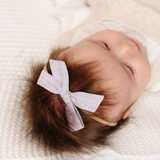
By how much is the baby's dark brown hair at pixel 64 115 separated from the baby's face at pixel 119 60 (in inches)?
1.6

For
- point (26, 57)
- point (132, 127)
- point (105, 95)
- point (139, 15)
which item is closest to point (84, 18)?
point (139, 15)

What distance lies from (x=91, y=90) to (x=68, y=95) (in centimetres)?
10

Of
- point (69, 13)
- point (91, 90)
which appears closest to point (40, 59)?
point (69, 13)

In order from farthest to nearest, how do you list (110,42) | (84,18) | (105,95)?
(84,18), (110,42), (105,95)

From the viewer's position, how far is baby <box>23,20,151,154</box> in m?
0.73

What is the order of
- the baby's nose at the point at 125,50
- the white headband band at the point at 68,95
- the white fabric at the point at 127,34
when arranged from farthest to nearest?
the white fabric at the point at 127,34 < the baby's nose at the point at 125,50 < the white headband band at the point at 68,95

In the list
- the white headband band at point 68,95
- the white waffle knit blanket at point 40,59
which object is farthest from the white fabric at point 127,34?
the white headband band at point 68,95

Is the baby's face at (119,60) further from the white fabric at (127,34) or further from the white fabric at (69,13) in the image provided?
the white fabric at (69,13)

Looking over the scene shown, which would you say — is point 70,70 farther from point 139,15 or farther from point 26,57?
point 139,15

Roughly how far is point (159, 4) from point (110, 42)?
0.41 metres

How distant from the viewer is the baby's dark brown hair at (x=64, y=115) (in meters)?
0.73

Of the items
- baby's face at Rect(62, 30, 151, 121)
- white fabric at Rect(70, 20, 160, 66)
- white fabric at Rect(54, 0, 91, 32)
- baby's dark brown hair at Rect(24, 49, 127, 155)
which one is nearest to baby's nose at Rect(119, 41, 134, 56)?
baby's face at Rect(62, 30, 151, 121)

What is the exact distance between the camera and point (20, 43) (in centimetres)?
107

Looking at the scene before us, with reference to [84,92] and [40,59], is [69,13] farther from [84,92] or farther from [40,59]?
[84,92]
